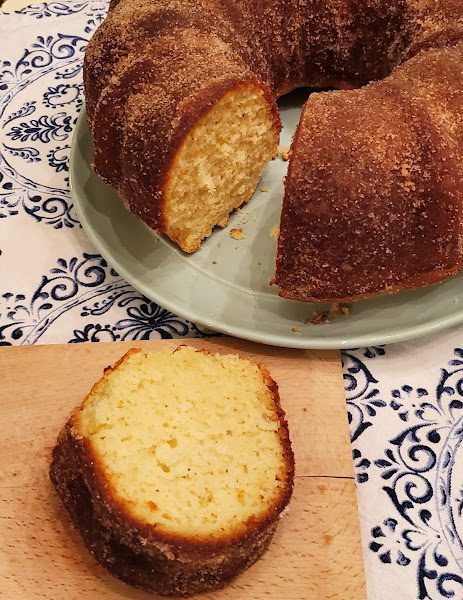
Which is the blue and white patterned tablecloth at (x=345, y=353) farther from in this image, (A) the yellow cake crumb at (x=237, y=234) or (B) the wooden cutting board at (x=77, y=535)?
(A) the yellow cake crumb at (x=237, y=234)

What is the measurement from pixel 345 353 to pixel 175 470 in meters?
0.57

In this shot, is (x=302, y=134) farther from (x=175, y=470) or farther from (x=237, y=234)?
(x=175, y=470)

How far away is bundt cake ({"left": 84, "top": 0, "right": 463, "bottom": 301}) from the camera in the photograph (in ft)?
4.59

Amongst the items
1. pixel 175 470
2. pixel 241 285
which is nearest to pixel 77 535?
pixel 175 470

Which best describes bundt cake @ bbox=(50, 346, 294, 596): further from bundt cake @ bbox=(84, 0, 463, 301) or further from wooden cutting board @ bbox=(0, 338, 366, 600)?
bundt cake @ bbox=(84, 0, 463, 301)

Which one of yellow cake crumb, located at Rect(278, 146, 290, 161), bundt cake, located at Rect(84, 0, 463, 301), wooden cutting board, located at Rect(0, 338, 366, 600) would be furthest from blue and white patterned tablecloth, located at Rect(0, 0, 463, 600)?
yellow cake crumb, located at Rect(278, 146, 290, 161)

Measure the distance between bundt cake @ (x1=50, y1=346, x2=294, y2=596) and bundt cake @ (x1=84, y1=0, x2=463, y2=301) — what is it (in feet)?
1.13

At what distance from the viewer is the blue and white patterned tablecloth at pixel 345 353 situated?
50.5 inches

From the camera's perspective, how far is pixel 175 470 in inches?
47.6

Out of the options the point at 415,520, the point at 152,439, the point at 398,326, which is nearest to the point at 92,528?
the point at 152,439

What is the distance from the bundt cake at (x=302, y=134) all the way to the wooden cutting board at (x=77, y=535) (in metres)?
0.24

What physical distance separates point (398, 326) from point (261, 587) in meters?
0.67

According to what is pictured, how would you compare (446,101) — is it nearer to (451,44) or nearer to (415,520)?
(451,44)

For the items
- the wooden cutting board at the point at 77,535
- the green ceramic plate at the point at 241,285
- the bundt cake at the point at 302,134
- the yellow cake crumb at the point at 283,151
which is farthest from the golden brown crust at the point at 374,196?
the yellow cake crumb at the point at 283,151
